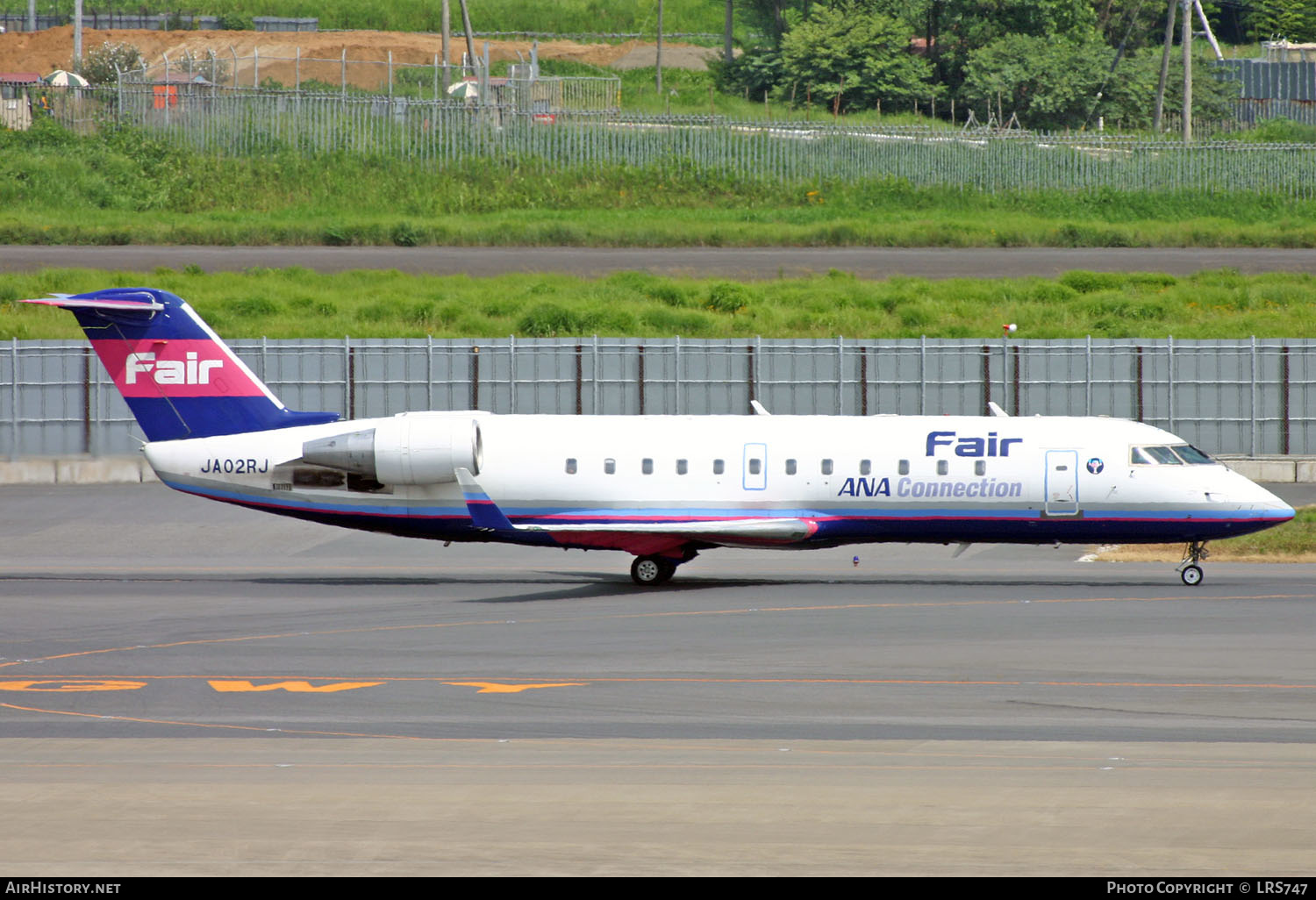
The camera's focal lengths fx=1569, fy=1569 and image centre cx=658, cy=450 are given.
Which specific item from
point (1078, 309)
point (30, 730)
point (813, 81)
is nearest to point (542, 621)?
point (30, 730)

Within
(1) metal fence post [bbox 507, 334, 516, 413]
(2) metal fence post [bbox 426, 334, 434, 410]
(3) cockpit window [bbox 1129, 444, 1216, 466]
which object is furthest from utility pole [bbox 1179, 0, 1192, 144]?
(3) cockpit window [bbox 1129, 444, 1216, 466]

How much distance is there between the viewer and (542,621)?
78.2 ft

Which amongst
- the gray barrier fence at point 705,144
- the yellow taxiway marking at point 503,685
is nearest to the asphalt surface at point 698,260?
the gray barrier fence at point 705,144

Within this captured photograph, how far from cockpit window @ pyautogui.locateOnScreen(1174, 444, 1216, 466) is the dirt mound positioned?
244ft

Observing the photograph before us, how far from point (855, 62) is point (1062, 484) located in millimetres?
60233

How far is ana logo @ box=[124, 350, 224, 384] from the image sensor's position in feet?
93.5

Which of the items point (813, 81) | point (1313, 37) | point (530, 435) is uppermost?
point (1313, 37)

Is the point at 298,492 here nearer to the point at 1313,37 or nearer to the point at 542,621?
the point at 542,621

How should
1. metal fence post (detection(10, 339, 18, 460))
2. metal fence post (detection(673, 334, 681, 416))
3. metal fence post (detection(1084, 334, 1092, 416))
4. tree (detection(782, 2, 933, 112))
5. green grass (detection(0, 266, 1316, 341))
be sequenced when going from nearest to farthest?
metal fence post (detection(10, 339, 18, 460)), metal fence post (detection(1084, 334, 1092, 416)), metal fence post (detection(673, 334, 681, 416)), green grass (detection(0, 266, 1316, 341)), tree (detection(782, 2, 933, 112))

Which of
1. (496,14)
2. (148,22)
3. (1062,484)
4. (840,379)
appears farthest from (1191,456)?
(148,22)

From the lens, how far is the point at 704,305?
4956 cm

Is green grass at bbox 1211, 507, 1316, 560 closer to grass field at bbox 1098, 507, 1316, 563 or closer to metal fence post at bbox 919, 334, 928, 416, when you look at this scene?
grass field at bbox 1098, 507, 1316, 563

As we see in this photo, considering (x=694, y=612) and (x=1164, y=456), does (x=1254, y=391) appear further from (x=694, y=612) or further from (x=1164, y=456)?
(x=694, y=612)

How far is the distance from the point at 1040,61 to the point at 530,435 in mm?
61015
